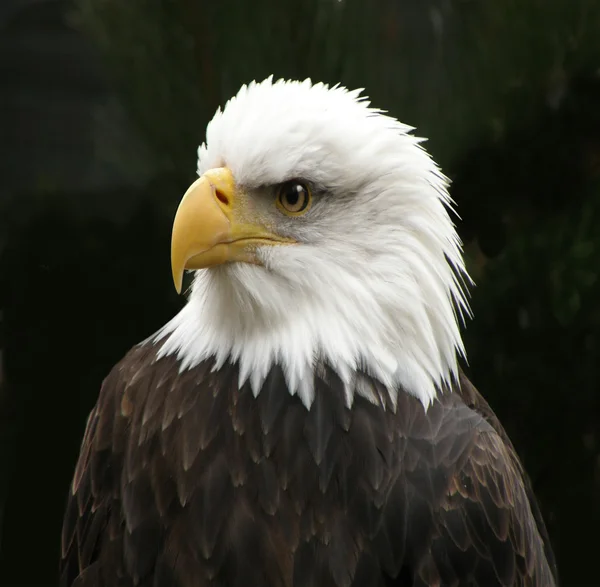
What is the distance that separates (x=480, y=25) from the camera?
11.1 ft

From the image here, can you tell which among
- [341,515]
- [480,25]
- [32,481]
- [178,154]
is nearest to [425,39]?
[480,25]

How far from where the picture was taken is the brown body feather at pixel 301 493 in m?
1.88

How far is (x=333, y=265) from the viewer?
1912 millimetres

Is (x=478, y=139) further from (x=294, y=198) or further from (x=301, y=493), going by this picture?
(x=301, y=493)

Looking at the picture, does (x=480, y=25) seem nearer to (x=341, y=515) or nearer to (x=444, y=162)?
(x=444, y=162)

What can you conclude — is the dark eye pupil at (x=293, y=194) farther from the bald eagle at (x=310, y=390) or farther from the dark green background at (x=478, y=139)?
the dark green background at (x=478, y=139)

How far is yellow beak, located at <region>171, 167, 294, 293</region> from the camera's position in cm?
182

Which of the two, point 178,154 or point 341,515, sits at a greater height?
point 178,154

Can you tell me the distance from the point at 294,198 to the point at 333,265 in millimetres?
169

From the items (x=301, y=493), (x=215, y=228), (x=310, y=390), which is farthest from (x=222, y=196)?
(x=301, y=493)

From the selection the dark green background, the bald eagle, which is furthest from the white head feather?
the dark green background

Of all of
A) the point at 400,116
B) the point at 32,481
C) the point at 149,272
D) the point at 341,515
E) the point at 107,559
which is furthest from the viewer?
the point at 32,481

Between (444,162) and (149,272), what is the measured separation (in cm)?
123

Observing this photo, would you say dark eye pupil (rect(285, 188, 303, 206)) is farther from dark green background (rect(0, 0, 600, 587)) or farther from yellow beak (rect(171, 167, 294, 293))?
dark green background (rect(0, 0, 600, 587))
